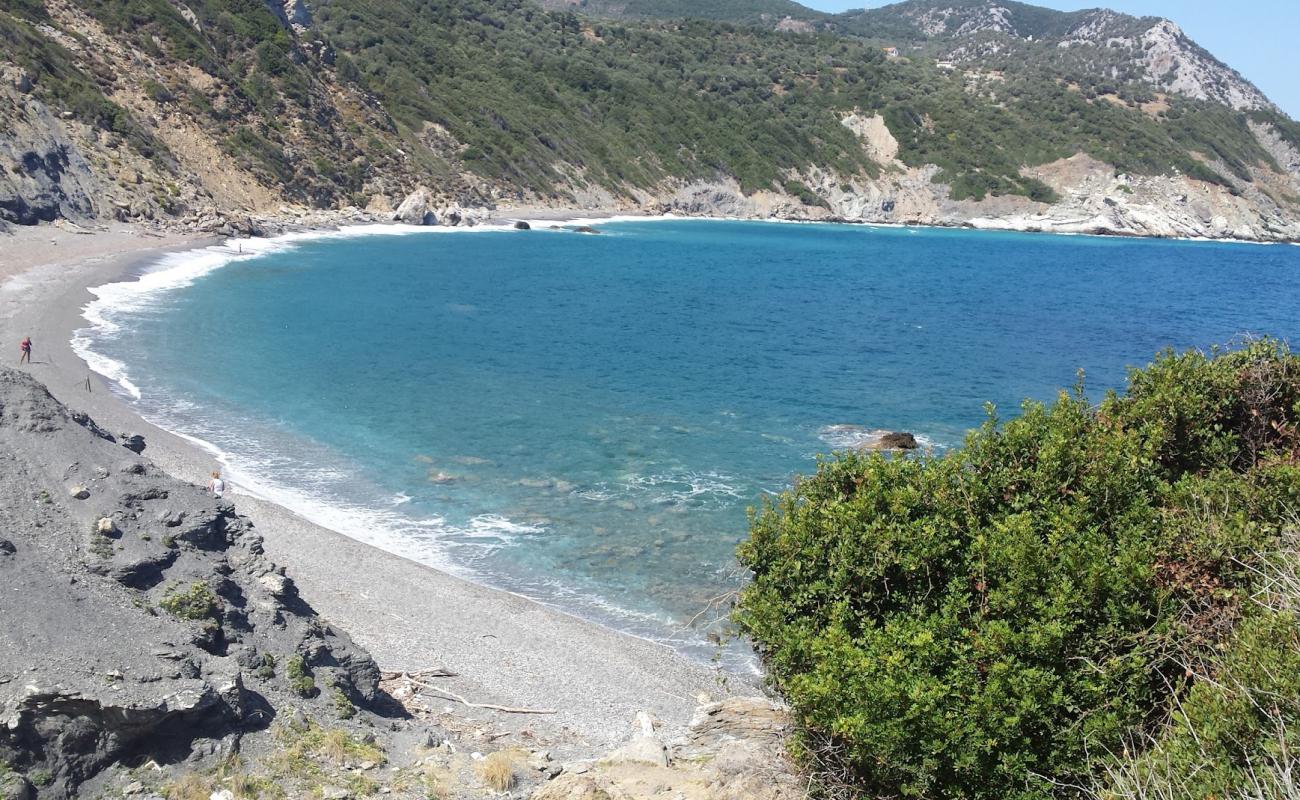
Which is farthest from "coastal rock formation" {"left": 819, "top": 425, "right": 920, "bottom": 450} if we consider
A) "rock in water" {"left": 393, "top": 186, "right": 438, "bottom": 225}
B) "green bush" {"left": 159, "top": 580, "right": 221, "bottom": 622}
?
"rock in water" {"left": 393, "top": 186, "right": 438, "bottom": 225}

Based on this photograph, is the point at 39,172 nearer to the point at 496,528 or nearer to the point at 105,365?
the point at 105,365

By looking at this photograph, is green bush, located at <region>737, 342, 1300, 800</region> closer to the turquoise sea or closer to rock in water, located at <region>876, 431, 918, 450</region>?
the turquoise sea

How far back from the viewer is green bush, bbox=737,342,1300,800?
278 inches

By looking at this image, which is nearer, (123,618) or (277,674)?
(123,618)

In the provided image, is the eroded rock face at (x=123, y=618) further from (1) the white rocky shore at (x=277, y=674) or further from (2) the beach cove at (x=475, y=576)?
(2) the beach cove at (x=475, y=576)

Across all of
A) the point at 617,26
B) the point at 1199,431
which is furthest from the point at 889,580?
the point at 617,26

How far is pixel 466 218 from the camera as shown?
88375 mm

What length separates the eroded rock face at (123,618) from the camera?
27.1 ft

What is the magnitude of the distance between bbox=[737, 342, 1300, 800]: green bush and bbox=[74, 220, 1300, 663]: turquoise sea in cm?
149

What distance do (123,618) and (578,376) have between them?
81.3 feet

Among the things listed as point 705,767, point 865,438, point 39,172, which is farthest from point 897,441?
point 39,172

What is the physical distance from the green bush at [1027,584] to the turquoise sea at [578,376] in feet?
4.90

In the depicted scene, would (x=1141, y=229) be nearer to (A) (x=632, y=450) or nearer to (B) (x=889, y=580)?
(A) (x=632, y=450)

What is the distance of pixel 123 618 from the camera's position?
9.65 m
